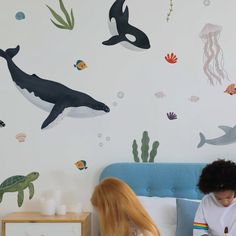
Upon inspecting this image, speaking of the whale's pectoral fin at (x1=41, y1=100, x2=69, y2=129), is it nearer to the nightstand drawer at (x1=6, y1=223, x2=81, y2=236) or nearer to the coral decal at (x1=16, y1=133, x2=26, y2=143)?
the coral decal at (x1=16, y1=133, x2=26, y2=143)

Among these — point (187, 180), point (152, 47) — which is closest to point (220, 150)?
point (187, 180)

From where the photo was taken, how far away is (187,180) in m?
3.14

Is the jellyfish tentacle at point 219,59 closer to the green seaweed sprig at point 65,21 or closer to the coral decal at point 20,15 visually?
the green seaweed sprig at point 65,21

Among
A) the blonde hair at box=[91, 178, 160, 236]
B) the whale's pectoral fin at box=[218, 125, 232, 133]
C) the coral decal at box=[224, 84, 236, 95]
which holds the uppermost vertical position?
the coral decal at box=[224, 84, 236, 95]

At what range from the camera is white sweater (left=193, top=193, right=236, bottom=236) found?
8.50 ft

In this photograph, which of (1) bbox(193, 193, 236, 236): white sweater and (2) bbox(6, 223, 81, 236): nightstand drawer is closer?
(1) bbox(193, 193, 236, 236): white sweater

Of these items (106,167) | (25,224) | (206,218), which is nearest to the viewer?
(206,218)

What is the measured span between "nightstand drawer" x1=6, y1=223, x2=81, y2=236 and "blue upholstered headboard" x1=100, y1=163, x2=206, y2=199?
1.48ft

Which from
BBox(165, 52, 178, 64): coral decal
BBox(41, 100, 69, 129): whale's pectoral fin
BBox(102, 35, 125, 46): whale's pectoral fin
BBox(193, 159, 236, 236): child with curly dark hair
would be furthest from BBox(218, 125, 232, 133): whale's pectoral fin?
BBox(41, 100, 69, 129): whale's pectoral fin

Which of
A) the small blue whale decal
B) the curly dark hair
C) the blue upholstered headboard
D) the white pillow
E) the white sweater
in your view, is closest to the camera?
the curly dark hair

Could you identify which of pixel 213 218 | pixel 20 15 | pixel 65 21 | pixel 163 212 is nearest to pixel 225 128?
pixel 163 212

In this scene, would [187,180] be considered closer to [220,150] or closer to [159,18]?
[220,150]

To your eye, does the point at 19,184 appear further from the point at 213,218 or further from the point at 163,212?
the point at 213,218

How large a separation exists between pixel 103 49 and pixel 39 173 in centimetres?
99
